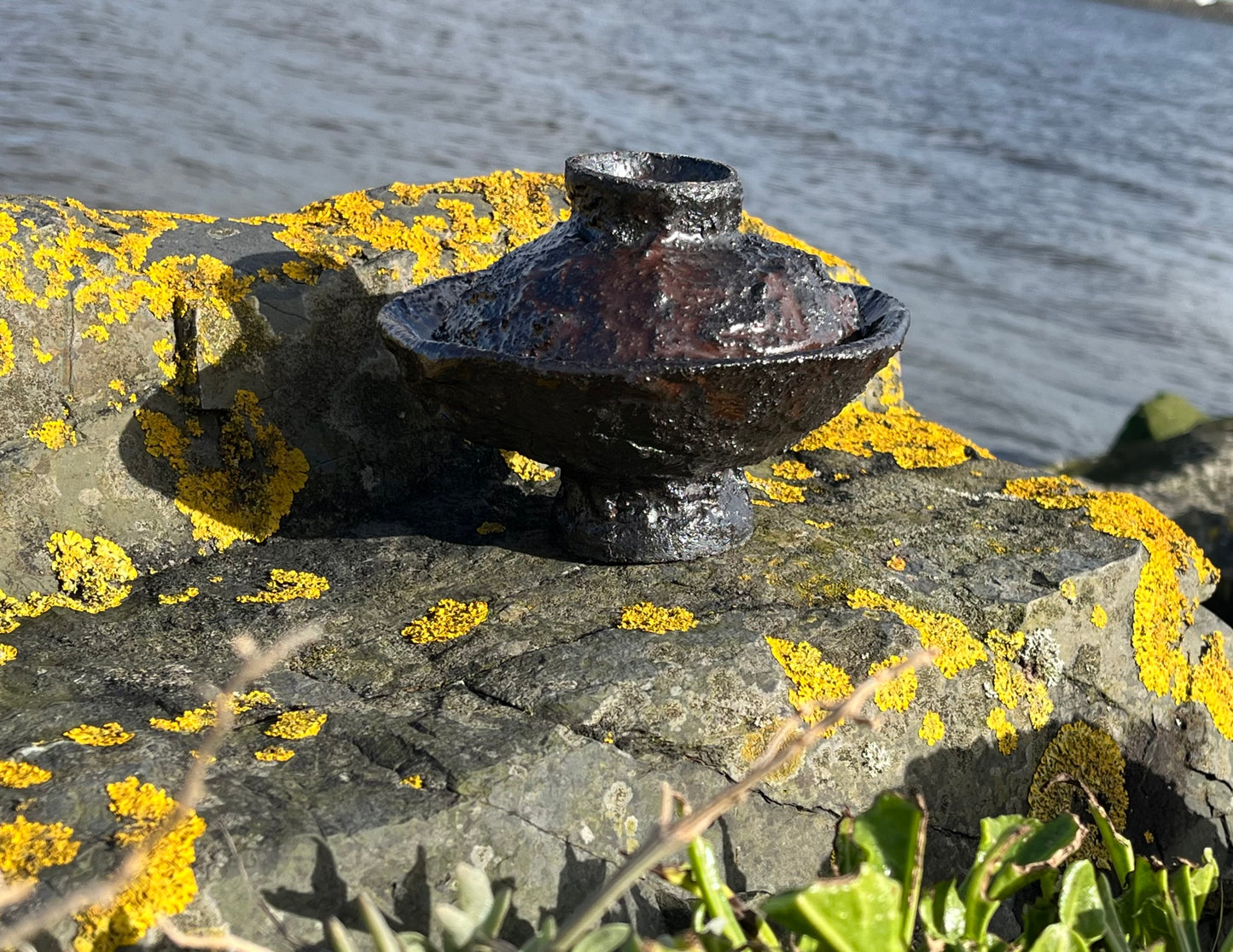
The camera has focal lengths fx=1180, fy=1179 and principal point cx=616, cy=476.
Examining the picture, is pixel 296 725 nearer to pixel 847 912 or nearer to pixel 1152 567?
pixel 847 912

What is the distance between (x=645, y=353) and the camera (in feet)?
9.59

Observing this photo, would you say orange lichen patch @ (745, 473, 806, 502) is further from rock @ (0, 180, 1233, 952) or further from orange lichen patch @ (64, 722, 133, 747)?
orange lichen patch @ (64, 722, 133, 747)

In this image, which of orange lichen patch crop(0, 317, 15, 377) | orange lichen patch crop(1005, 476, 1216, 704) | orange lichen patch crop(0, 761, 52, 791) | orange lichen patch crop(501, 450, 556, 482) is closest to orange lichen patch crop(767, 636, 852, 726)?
orange lichen patch crop(1005, 476, 1216, 704)

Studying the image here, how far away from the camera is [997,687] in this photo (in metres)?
3.10

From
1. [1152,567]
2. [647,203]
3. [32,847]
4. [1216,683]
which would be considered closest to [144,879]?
[32,847]

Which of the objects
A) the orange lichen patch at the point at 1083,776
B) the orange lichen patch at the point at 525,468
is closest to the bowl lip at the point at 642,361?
the orange lichen patch at the point at 525,468

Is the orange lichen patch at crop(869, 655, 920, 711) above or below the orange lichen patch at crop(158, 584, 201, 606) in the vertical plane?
above

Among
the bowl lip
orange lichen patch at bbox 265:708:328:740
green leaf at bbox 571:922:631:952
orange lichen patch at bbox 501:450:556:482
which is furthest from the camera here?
orange lichen patch at bbox 501:450:556:482

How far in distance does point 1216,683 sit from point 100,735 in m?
3.24

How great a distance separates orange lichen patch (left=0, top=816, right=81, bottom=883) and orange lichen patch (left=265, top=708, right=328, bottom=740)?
482 millimetres

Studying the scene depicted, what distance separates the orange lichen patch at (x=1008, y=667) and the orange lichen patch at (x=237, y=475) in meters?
2.05

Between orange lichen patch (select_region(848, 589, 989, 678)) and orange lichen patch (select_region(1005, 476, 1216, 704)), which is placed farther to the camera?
orange lichen patch (select_region(1005, 476, 1216, 704))

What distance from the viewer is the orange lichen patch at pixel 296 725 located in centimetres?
251

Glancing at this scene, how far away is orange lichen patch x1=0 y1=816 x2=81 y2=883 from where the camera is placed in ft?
6.60
